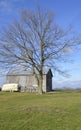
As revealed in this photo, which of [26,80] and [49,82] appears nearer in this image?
[26,80]

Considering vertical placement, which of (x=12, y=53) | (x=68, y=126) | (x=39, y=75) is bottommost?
(x=68, y=126)

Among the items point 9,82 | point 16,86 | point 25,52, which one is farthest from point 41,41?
point 9,82

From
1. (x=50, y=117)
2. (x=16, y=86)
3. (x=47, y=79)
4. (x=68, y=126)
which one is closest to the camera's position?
(x=68, y=126)

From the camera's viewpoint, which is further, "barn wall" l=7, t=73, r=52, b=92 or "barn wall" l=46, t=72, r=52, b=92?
"barn wall" l=46, t=72, r=52, b=92

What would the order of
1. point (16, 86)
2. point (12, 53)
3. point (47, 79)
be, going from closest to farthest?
point (12, 53) < point (16, 86) < point (47, 79)

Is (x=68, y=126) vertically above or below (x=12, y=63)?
below

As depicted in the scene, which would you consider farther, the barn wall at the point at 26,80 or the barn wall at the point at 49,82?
the barn wall at the point at 49,82

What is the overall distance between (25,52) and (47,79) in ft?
92.9

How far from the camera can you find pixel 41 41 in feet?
163

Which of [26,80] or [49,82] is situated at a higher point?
[26,80]

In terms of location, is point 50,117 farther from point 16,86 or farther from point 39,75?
point 16,86

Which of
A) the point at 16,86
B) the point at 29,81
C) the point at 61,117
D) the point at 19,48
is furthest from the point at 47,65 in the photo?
the point at 61,117

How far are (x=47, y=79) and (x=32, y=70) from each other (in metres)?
26.1

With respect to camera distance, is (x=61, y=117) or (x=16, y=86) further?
(x=16, y=86)
